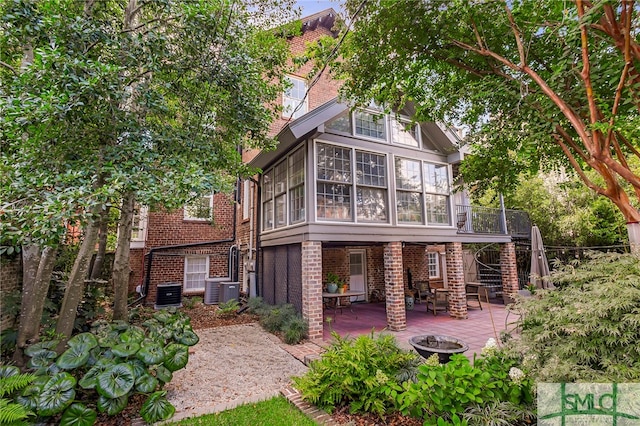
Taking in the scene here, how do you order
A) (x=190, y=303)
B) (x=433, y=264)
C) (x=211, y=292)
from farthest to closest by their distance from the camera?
(x=433, y=264) < (x=211, y=292) < (x=190, y=303)

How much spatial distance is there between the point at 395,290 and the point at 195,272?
305 inches

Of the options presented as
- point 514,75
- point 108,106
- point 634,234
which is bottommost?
point 634,234

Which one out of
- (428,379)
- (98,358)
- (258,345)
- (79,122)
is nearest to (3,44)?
(79,122)

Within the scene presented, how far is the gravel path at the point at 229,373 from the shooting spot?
12.7 ft

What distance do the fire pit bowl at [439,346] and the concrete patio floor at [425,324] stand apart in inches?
53.8

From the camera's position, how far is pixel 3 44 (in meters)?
4.19

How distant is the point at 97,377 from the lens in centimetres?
318

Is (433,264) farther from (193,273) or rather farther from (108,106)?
(108,106)

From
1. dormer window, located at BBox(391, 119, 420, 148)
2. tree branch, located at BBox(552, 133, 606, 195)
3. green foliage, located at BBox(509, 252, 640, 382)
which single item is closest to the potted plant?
dormer window, located at BBox(391, 119, 420, 148)

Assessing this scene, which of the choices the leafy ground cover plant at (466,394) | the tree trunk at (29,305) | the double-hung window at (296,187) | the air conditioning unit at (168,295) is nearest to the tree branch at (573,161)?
the leafy ground cover plant at (466,394)

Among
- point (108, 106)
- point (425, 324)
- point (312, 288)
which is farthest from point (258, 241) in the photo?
point (108, 106)

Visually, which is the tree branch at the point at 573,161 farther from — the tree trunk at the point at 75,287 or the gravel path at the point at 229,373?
the tree trunk at the point at 75,287

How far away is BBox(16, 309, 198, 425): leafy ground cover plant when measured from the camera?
9.54ft

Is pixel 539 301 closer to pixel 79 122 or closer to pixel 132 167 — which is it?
pixel 132 167
